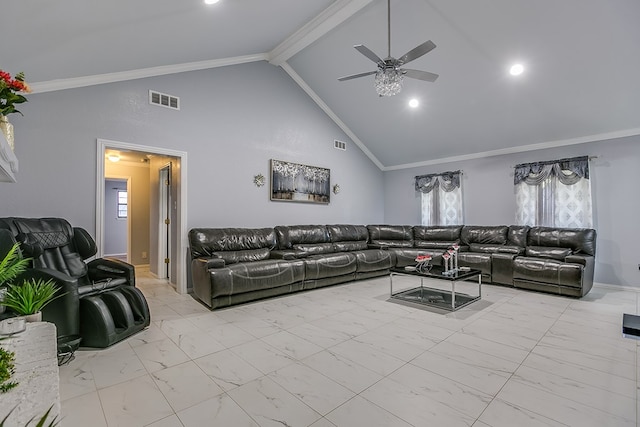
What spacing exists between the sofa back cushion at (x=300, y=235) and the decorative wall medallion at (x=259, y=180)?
0.83 m

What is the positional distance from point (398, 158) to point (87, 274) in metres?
6.35

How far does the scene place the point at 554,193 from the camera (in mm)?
5230

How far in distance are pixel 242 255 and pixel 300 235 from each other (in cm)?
127

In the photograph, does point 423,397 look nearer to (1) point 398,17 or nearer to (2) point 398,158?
(1) point 398,17

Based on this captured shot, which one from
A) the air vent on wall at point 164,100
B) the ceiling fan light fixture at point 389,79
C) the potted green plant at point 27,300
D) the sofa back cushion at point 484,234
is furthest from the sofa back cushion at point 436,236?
the potted green plant at point 27,300

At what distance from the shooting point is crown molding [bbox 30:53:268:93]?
3326 mm

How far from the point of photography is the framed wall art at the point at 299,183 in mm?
5488

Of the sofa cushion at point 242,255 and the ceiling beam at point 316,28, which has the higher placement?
the ceiling beam at point 316,28

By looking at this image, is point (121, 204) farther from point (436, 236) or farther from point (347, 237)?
point (436, 236)

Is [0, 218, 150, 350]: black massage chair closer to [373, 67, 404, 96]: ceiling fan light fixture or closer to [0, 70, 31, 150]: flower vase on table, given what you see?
[0, 70, 31, 150]: flower vase on table

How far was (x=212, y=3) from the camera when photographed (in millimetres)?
3049

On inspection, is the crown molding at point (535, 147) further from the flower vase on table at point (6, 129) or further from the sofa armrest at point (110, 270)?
the flower vase on table at point (6, 129)

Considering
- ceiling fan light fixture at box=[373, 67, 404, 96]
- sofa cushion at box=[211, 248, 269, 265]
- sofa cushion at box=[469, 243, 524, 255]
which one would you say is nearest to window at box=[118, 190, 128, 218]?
sofa cushion at box=[211, 248, 269, 265]

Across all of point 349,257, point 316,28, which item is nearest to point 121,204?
point 349,257
